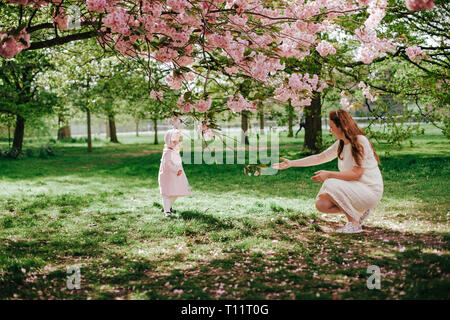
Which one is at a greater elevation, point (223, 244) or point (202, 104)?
point (202, 104)

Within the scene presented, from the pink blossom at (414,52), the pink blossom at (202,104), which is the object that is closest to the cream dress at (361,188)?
the pink blossom at (202,104)

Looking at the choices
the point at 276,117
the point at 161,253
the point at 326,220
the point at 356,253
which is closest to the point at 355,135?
the point at 356,253

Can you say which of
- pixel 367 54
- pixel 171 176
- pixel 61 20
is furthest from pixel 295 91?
pixel 171 176

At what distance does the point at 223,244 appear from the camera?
5418 mm

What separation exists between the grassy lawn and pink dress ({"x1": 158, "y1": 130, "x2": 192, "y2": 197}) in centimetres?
47

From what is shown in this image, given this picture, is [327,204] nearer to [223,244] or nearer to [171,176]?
[223,244]

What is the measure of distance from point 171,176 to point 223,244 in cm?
245

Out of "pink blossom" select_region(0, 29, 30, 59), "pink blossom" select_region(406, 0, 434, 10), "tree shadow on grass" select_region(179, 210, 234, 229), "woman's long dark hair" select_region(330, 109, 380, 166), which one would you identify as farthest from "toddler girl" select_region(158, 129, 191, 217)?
"pink blossom" select_region(406, 0, 434, 10)

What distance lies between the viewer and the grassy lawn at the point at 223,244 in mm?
3777

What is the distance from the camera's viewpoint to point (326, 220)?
259 inches

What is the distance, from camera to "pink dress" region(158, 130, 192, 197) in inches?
291

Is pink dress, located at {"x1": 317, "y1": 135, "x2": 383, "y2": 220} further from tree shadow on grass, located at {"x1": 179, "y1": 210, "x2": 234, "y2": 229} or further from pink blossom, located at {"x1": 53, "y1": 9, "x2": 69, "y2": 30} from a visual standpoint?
pink blossom, located at {"x1": 53, "y1": 9, "x2": 69, "y2": 30}

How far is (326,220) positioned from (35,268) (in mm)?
4394

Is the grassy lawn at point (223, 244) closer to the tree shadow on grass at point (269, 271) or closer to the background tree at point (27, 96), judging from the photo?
the tree shadow on grass at point (269, 271)
